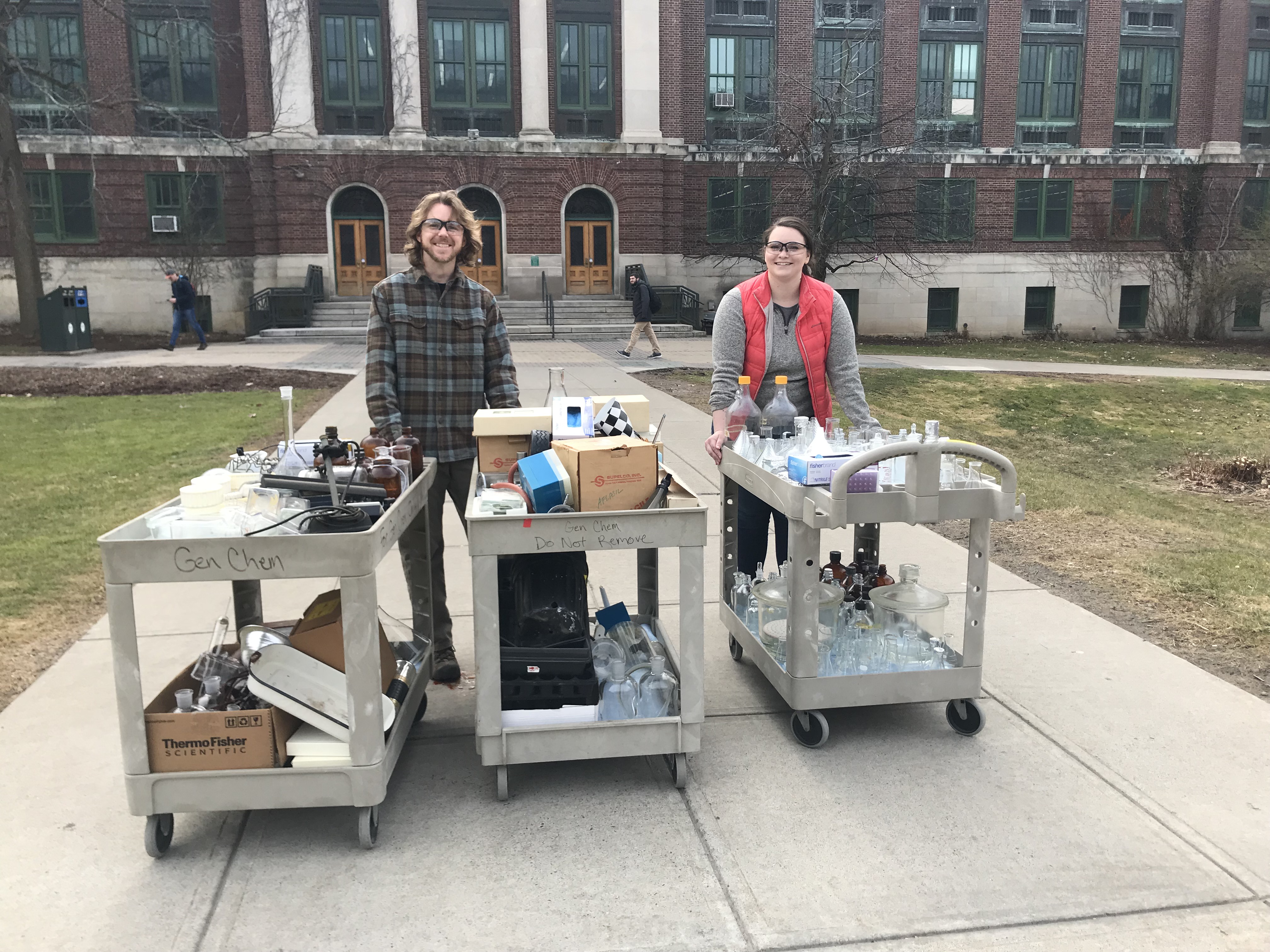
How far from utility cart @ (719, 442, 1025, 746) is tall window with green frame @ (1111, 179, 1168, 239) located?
34429 millimetres

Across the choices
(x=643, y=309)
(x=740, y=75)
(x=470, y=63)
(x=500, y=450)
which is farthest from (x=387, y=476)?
(x=740, y=75)

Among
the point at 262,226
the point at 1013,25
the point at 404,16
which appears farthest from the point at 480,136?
the point at 1013,25

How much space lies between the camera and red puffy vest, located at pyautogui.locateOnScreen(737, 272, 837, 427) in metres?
4.50

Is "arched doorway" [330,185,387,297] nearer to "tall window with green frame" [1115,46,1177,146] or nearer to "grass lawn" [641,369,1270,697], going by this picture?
"grass lawn" [641,369,1270,697]

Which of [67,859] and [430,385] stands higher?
[430,385]

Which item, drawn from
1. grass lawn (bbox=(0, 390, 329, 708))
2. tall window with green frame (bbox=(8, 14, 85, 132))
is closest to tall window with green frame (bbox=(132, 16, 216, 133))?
tall window with green frame (bbox=(8, 14, 85, 132))

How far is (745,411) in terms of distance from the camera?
14.7ft

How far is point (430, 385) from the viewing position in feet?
14.5

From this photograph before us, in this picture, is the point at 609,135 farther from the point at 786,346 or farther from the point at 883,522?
the point at 883,522

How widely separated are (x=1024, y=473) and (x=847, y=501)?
277 inches

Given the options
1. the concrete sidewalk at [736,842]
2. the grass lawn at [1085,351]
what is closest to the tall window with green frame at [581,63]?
the grass lawn at [1085,351]

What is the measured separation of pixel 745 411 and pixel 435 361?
1425 millimetres

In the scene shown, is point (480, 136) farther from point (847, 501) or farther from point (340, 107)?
point (847, 501)

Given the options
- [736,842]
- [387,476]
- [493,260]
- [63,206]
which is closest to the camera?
[736,842]
